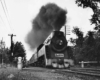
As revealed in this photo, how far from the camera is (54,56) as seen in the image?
56.0 ft

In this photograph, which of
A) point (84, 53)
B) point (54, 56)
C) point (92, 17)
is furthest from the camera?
point (84, 53)

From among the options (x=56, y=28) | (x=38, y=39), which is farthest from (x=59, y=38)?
(x=38, y=39)

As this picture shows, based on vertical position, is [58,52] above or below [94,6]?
below

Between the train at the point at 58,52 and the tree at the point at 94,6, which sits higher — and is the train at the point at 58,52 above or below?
below

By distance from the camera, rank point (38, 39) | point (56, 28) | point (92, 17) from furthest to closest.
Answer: point (38, 39)
point (56, 28)
point (92, 17)

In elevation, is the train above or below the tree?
below

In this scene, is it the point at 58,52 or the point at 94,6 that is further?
the point at 58,52

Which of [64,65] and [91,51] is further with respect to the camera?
[91,51]

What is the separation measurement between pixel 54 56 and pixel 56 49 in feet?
2.20

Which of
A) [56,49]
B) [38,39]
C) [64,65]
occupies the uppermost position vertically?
[38,39]

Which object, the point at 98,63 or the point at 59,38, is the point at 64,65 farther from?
the point at 98,63

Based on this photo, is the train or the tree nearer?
the tree

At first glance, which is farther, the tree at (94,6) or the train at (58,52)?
the train at (58,52)

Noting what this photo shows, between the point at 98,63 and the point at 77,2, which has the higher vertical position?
the point at 77,2
